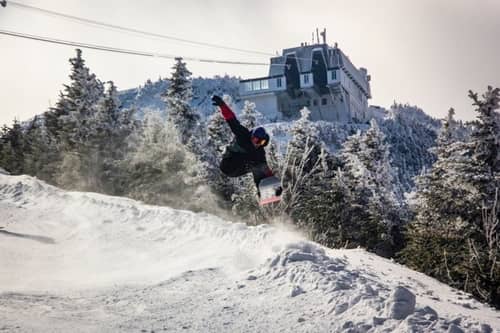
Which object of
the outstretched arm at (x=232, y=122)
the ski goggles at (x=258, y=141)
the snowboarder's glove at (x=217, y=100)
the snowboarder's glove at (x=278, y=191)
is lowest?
the snowboarder's glove at (x=278, y=191)

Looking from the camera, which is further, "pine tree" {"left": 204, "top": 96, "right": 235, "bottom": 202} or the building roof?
the building roof

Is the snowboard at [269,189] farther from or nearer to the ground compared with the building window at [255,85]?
nearer to the ground

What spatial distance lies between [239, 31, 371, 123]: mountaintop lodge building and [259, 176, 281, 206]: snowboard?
74.2 metres

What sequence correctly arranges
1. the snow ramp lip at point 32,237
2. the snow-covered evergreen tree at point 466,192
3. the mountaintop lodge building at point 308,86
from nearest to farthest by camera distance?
the snow ramp lip at point 32,237
the snow-covered evergreen tree at point 466,192
the mountaintop lodge building at point 308,86

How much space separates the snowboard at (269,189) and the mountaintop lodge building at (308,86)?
74177mm

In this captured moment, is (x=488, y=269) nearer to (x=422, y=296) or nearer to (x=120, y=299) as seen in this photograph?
(x=422, y=296)

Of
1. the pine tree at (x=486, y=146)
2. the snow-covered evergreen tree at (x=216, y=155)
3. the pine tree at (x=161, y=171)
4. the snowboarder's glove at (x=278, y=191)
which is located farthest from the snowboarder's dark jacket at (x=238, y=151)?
the pine tree at (x=161, y=171)

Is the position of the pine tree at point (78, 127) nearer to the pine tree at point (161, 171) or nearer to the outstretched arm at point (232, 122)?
the pine tree at point (161, 171)

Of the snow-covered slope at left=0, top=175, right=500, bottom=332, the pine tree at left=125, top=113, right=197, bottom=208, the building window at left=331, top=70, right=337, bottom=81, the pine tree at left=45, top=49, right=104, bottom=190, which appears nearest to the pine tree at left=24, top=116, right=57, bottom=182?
the pine tree at left=45, top=49, right=104, bottom=190

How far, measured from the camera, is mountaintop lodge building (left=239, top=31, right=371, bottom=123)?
8656 centimetres

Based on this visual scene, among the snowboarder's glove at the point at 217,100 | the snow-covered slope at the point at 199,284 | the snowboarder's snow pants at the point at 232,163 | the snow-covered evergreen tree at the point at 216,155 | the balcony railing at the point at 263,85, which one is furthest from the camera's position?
the balcony railing at the point at 263,85

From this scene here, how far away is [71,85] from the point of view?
43906mm

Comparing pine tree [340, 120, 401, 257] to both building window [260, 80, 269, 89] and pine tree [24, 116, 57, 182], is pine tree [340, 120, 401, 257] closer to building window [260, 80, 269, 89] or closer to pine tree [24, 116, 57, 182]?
pine tree [24, 116, 57, 182]

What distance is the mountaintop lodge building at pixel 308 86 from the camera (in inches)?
3408
